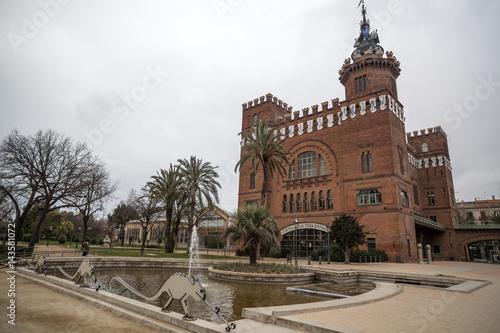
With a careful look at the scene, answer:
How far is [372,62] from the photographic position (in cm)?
3297

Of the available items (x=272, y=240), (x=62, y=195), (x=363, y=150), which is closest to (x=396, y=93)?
(x=363, y=150)

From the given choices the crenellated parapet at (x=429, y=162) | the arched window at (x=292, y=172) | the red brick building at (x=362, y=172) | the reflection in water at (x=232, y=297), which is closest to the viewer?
the reflection in water at (x=232, y=297)

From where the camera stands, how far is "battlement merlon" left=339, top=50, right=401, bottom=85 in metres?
32.9

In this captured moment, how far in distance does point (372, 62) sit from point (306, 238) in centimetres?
2220

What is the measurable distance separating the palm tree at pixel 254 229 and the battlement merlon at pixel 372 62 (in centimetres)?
2420

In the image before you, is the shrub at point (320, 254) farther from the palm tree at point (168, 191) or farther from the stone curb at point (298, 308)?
the stone curb at point (298, 308)

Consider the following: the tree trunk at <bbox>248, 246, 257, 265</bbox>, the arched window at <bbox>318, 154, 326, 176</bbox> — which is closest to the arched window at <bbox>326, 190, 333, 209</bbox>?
the arched window at <bbox>318, 154, 326, 176</bbox>

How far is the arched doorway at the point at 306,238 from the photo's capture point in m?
32.4

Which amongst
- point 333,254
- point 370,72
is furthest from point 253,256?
point 370,72

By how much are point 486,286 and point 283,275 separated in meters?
8.92

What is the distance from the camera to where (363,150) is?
31.2 m

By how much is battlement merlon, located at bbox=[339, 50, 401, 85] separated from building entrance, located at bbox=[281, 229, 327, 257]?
19516 millimetres

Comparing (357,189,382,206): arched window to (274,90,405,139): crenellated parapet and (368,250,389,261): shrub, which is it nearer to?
(368,250,389,261): shrub

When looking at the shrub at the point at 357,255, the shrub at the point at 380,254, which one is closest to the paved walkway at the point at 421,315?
the shrub at the point at 357,255
